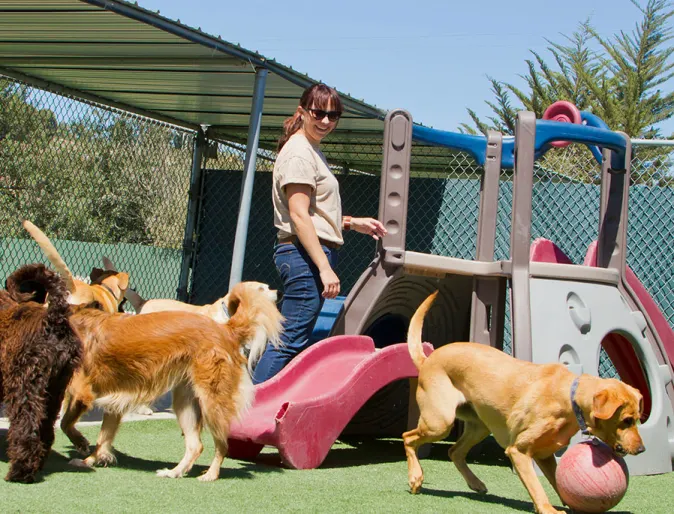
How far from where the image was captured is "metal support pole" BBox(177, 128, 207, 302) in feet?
35.8

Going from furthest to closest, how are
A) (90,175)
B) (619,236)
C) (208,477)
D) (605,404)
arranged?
(90,175) → (619,236) → (208,477) → (605,404)

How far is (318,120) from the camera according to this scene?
546 centimetres

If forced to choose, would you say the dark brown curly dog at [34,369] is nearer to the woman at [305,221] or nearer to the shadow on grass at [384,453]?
the woman at [305,221]

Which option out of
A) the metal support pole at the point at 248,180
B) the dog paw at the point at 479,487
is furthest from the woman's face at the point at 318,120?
the dog paw at the point at 479,487

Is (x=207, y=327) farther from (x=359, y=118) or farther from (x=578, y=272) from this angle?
(x=359, y=118)


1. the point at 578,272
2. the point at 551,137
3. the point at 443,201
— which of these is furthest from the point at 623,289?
the point at 443,201

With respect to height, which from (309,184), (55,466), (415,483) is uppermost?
(309,184)

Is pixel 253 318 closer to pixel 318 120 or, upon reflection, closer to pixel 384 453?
pixel 318 120

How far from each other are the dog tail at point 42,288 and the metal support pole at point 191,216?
6.05 meters

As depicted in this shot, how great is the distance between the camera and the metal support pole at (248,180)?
23.8ft

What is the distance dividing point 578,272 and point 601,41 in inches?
943

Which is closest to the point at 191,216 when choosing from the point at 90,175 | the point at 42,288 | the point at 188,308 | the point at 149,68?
the point at 90,175

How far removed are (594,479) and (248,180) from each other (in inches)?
171

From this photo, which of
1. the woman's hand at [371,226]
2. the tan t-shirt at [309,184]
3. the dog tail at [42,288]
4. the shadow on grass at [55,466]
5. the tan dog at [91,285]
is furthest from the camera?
the tan dog at [91,285]
